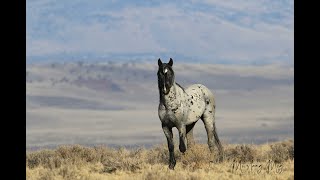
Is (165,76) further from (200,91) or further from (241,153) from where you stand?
(241,153)

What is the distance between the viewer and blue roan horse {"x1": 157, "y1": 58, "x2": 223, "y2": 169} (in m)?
15.1

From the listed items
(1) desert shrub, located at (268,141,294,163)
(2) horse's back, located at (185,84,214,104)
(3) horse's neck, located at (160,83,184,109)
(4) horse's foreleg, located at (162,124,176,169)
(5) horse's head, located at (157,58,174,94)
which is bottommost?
(1) desert shrub, located at (268,141,294,163)

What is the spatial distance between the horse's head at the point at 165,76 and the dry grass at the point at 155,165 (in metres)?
2.35

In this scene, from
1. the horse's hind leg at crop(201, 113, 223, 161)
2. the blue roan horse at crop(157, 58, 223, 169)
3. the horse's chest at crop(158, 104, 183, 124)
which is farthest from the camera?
the horse's hind leg at crop(201, 113, 223, 161)

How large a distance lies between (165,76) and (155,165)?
3.25 meters

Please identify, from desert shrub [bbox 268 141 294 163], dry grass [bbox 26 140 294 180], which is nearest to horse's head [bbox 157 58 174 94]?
dry grass [bbox 26 140 294 180]

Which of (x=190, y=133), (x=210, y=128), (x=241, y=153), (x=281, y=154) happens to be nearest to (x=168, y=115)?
(x=190, y=133)

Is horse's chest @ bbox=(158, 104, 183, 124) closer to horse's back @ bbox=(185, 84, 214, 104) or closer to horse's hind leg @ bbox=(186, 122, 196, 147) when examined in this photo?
horse's back @ bbox=(185, 84, 214, 104)

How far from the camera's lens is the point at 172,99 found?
51.3 feet

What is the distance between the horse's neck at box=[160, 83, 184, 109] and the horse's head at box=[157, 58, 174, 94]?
245mm

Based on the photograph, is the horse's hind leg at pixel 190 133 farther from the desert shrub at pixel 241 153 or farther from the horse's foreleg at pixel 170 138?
the horse's foreleg at pixel 170 138

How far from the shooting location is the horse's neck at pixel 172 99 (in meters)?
15.6

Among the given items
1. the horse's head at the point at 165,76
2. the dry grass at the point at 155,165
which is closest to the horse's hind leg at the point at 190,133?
the dry grass at the point at 155,165
